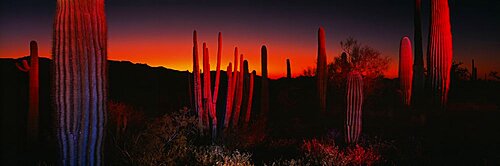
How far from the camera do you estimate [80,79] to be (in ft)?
18.9

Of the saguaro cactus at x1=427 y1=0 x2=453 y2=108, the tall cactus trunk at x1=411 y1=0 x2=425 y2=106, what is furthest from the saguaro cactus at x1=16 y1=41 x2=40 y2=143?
the tall cactus trunk at x1=411 y1=0 x2=425 y2=106

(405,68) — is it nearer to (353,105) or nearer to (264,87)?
(264,87)

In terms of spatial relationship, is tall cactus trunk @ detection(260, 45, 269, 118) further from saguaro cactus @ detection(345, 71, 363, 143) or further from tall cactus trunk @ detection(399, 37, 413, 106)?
saguaro cactus @ detection(345, 71, 363, 143)

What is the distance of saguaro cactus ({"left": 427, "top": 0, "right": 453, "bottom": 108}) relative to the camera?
1313 centimetres

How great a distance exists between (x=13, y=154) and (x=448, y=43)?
12.3 metres

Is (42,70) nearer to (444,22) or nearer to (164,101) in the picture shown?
(164,101)

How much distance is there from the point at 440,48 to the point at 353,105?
3342 millimetres

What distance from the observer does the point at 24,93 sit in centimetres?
2953

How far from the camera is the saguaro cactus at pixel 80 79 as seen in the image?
5.68 meters

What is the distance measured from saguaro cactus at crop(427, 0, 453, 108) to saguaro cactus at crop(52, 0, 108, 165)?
10.3m

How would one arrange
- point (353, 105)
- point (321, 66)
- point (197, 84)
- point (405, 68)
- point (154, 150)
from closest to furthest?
point (154, 150) → point (353, 105) → point (197, 84) → point (405, 68) → point (321, 66)

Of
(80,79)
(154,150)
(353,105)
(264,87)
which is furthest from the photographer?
(264,87)

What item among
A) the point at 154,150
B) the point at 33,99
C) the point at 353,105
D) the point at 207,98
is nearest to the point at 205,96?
the point at 207,98

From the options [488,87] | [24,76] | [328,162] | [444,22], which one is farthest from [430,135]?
[24,76]
